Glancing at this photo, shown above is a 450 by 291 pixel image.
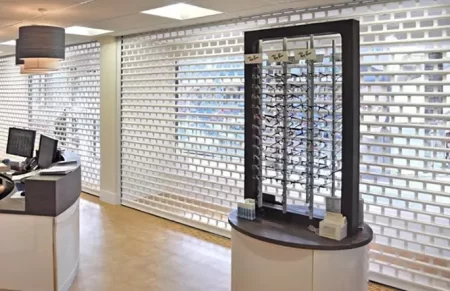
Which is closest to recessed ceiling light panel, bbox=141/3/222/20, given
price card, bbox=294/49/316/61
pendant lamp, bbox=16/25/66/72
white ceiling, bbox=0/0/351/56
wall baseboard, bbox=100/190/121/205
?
white ceiling, bbox=0/0/351/56

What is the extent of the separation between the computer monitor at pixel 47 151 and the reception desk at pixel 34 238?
46.1 inches

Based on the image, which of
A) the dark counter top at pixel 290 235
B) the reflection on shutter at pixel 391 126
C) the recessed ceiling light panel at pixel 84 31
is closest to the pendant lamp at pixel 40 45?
the reflection on shutter at pixel 391 126

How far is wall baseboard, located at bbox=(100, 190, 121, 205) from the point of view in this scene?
7.24m

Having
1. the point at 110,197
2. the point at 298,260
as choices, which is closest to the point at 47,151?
the point at 110,197

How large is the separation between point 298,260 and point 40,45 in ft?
11.1

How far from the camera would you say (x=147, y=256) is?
484 cm

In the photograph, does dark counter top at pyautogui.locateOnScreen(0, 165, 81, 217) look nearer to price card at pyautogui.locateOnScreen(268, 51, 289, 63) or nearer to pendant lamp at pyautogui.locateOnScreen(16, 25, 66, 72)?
pendant lamp at pyautogui.locateOnScreen(16, 25, 66, 72)

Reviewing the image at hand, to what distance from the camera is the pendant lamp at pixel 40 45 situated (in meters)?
4.47

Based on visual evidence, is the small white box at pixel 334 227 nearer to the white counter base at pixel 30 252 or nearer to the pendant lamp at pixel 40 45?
the white counter base at pixel 30 252

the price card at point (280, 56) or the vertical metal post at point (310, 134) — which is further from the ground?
the price card at point (280, 56)

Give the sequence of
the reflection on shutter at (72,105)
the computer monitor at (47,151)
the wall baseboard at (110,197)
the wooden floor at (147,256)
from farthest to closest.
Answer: the reflection on shutter at (72,105) → the wall baseboard at (110,197) → the computer monitor at (47,151) → the wooden floor at (147,256)

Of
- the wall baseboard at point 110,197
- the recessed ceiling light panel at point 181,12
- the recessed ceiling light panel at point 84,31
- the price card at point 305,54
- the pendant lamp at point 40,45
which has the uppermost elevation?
the recessed ceiling light panel at point 84,31

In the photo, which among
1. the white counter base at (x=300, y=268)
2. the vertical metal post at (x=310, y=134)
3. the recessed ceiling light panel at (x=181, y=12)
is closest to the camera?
the white counter base at (x=300, y=268)

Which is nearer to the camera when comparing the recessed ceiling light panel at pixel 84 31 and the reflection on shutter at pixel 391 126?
the reflection on shutter at pixel 391 126
